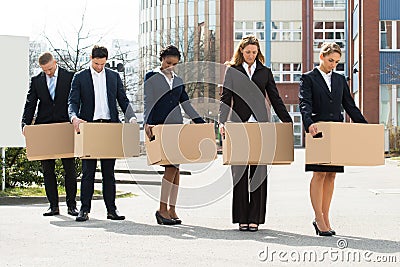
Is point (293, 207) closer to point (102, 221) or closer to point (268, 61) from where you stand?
point (102, 221)

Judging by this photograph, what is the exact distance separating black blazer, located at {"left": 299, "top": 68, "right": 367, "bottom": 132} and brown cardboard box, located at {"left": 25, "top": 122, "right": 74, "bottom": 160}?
343 cm

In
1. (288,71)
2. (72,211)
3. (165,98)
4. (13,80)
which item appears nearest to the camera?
(165,98)

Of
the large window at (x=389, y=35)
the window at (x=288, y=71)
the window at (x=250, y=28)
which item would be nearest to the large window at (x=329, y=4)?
the window at (x=250, y=28)

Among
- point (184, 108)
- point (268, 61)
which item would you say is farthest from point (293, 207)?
point (268, 61)

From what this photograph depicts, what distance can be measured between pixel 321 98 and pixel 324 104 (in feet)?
0.24

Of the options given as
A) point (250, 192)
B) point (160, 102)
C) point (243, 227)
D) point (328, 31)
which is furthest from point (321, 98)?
point (328, 31)

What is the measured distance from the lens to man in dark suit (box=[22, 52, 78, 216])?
12.2 metres

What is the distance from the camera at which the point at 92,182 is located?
462 inches

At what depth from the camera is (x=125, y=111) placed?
11555 mm

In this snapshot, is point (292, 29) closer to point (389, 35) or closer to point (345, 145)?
point (389, 35)

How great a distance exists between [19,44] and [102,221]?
6692mm

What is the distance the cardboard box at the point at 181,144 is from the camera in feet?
35.3

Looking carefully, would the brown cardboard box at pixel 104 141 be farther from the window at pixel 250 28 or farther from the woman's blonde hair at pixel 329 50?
the window at pixel 250 28

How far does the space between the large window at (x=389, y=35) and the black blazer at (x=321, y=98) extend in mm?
43758
